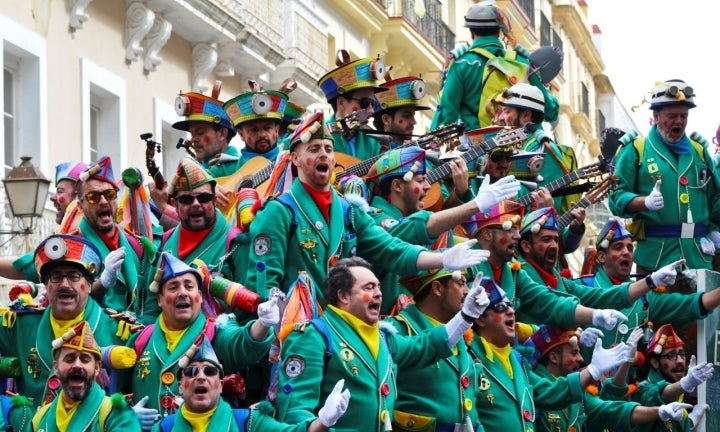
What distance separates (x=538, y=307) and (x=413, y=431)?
2.49m

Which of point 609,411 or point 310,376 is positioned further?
point 609,411

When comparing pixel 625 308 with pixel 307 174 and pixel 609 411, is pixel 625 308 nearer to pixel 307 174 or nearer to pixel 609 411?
pixel 609 411

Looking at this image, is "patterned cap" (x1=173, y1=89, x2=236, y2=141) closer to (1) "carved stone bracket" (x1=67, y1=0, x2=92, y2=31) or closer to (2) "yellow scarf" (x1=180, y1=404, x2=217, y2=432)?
(2) "yellow scarf" (x1=180, y1=404, x2=217, y2=432)

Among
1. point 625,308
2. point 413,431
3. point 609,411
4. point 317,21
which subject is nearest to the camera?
point 413,431

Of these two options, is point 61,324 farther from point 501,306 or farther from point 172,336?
point 501,306

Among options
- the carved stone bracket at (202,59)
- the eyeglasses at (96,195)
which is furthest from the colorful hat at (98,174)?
the carved stone bracket at (202,59)

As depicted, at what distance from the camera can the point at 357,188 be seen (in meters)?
14.8

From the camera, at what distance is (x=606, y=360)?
14.4m

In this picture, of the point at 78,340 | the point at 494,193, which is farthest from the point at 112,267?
the point at 494,193

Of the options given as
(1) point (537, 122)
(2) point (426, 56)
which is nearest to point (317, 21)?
(2) point (426, 56)

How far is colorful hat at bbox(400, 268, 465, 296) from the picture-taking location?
13.7 meters

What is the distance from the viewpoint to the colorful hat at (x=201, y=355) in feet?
40.4

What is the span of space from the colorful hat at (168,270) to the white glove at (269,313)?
0.73 meters

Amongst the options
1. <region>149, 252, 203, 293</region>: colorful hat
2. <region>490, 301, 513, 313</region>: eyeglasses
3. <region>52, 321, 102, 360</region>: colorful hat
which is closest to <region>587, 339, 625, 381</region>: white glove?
<region>490, 301, 513, 313</region>: eyeglasses
